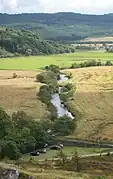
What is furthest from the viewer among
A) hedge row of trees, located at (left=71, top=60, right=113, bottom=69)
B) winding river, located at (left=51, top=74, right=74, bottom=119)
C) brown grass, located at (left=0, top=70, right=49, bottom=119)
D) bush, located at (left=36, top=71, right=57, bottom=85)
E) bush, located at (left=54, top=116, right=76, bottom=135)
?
hedge row of trees, located at (left=71, top=60, right=113, bottom=69)

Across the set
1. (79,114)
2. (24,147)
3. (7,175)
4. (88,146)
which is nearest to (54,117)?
(79,114)

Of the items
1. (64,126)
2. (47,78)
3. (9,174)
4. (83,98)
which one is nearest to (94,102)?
(83,98)

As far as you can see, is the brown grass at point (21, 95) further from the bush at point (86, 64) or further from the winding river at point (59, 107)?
the bush at point (86, 64)

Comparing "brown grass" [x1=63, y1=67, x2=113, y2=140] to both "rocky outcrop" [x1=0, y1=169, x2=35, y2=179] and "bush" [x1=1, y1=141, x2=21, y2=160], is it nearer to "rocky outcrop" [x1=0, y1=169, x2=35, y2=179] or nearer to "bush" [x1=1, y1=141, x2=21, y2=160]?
"bush" [x1=1, y1=141, x2=21, y2=160]

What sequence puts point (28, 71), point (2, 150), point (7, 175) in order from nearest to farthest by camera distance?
point (7, 175) → point (2, 150) → point (28, 71)

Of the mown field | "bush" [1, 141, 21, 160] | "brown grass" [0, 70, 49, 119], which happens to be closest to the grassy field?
"bush" [1, 141, 21, 160]

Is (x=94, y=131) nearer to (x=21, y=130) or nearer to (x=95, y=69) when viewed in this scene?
(x=21, y=130)
